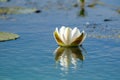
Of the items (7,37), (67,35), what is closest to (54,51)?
(67,35)

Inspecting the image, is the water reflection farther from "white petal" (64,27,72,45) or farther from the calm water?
"white petal" (64,27,72,45)

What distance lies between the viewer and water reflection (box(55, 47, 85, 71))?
427 cm

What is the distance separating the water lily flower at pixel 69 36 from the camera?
5.04m

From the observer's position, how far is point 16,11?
8336mm

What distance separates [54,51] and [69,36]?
0.30 m

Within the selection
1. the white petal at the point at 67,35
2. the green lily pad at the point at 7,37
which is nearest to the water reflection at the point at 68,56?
the white petal at the point at 67,35

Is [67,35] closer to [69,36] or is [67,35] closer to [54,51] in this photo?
[69,36]

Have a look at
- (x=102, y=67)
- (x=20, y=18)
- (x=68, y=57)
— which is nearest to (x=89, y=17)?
(x=20, y=18)

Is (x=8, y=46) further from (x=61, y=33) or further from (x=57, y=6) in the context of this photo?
(x=57, y=6)

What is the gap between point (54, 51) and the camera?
493 centimetres

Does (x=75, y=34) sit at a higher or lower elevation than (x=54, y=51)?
higher

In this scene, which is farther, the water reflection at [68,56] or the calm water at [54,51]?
the water reflection at [68,56]

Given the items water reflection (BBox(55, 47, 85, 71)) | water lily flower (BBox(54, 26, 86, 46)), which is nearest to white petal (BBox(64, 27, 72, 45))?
water lily flower (BBox(54, 26, 86, 46))

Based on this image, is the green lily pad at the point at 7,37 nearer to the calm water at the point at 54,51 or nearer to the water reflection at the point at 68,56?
the calm water at the point at 54,51
